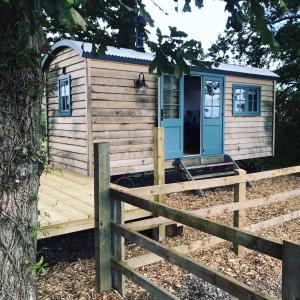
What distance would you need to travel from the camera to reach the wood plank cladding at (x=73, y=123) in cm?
788

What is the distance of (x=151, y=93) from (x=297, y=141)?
963 centimetres

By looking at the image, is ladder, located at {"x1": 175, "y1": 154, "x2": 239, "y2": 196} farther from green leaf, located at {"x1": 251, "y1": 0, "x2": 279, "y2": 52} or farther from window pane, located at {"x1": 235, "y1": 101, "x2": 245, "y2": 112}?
green leaf, located at {"x1": 251, "y1": 0, "x2": 279, "y2": 52}

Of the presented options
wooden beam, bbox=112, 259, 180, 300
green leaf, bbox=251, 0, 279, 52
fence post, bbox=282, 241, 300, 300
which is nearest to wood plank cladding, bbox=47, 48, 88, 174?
wooden beam, bbox=112, 259, 180, 300

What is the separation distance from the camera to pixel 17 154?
2459mm

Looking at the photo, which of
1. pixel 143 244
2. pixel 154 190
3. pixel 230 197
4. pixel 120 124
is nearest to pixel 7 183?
pixel 143 244

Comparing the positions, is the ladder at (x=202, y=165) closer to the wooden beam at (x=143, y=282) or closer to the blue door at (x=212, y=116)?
the blue door at (x=212, y=116)

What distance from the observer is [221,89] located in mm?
10156

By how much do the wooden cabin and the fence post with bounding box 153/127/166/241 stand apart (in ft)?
9.01

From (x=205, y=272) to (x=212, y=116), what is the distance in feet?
25.9

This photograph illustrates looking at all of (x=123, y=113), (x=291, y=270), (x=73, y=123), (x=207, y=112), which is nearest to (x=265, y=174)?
(x=291, y=270)

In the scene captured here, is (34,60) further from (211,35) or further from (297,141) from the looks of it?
(211,35)

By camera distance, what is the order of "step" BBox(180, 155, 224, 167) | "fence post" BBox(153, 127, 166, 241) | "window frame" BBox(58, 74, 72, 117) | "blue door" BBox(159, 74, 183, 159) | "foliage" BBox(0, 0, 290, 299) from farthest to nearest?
1. "step" BBox(180, 155, 224, 167)
2. "blue door" BBox(159, 74, 183, 159)
3. "window frame" BBox(58, 74, 72, 117)
4. "fence post" BBox(153, 127, 166, 241)
5. "foliage" BBox(0, 0, 290, 299)

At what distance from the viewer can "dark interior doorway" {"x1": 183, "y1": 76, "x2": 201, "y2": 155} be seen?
11898mm

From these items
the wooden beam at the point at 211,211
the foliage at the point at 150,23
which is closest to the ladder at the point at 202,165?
the wooden beam at the point at 211,211
